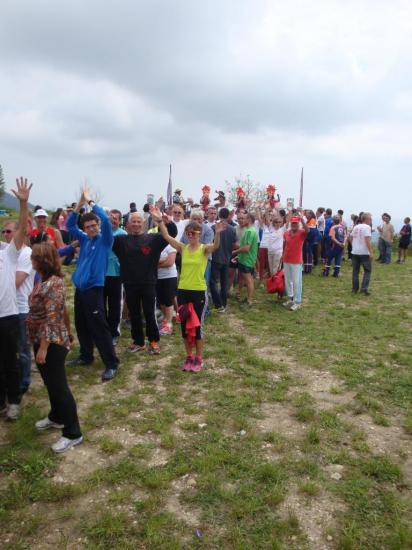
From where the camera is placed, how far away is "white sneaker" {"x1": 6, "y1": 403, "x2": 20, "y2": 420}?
4133mm

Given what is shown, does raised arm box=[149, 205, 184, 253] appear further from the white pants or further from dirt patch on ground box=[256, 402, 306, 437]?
the white pants

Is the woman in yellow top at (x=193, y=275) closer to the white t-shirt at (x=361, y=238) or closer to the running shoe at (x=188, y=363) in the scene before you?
the running shoe at (x=188, y=363)

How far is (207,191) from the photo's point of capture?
1230 centimetres

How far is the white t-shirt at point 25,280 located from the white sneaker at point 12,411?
3.24ft

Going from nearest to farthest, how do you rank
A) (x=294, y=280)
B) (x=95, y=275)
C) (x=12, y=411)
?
(x=12, y=411)
(x=95, y=275)
(x=294, y=280)

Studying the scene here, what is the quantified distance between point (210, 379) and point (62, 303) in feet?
7.77

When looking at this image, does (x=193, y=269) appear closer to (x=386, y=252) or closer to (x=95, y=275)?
(x=95, y=275)

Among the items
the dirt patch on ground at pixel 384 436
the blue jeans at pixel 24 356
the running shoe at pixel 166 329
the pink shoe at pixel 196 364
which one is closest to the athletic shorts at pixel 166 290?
the running shoe at pixel 166 329

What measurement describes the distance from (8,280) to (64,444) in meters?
1.62

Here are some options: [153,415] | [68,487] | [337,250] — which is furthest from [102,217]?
[337,250]

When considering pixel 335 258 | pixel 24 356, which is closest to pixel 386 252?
pixel 335 258

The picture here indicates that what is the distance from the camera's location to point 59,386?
3.63 metres

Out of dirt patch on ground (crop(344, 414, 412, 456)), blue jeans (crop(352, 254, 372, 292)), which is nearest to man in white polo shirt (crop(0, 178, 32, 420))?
dirt patch on ground (crop(344, 414, 412, 456))

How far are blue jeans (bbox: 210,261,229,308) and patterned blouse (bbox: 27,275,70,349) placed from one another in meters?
4.75
